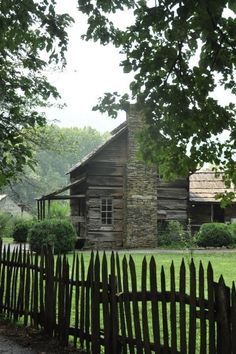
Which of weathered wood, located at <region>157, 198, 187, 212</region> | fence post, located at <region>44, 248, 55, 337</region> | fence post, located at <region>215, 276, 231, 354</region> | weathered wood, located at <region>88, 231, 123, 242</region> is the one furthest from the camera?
weathered wood, located at <region>157, 198, 187, 212</region>

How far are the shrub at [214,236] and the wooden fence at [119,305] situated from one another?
1839 centimetres

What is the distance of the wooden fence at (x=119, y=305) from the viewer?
463 centimetres

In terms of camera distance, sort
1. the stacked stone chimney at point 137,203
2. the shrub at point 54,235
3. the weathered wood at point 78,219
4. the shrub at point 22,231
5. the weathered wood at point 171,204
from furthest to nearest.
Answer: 1. the shrub at point 22,231
2. the weathered wood at point 171,204
3. the stacked stone chimney at point 137,203
4. the weathered wood at point 78,219
5. the shrub at point 54,235

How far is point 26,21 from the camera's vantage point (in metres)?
6.81

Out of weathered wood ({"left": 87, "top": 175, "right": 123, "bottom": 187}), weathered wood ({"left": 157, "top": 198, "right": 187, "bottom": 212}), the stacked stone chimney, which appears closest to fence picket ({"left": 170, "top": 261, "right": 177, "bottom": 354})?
the stacked stone chimney

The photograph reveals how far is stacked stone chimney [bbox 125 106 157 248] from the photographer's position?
2636 cm

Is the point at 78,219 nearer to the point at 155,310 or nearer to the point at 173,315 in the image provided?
the point at 155,310

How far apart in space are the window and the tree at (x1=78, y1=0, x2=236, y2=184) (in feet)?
65.6

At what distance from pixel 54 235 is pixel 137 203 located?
293 inches

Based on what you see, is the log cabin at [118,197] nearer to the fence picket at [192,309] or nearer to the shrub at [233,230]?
the shrub at [233,230]

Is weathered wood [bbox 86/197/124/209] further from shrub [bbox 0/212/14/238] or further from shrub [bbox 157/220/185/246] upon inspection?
shrub [bbox 0/212/14/238]

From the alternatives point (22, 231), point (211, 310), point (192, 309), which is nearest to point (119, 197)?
point (22, 231)

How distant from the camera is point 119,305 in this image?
562cm

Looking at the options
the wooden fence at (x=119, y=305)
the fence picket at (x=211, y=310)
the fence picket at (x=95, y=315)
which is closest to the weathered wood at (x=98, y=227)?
the wooden fence at (x=119, y=305)
